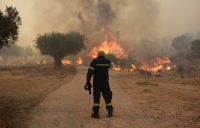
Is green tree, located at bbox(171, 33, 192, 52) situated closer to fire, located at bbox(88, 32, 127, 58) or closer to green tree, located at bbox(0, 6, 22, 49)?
fire, located at bbox(88, 32, 127, 58)

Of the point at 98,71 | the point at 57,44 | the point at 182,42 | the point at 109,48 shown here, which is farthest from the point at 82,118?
the point at 182,42

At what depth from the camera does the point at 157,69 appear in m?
50.4

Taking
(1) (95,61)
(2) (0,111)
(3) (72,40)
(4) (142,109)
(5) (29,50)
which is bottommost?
(4) (142,109)

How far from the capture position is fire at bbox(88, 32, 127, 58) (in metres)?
53.4

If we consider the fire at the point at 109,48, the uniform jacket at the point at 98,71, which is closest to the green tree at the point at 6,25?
the uniform jacket at the point at 98,71

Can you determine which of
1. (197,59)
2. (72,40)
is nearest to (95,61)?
(72,40)

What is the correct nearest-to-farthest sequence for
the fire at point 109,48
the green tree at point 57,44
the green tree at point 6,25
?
the green tree at point 6,25 < the green tree at point 57,44 < the fire at point 109,48

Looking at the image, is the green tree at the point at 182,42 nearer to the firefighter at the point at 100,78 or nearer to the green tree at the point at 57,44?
the green tree at the point at 57,44

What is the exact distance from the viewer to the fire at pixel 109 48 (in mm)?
53375

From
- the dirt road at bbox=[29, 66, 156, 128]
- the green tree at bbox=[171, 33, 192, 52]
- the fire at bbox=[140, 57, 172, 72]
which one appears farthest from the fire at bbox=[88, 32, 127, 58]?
the dirt road at bbox=[29, 66, 156, 128]

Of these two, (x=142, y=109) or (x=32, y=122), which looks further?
(x=142, y=109)

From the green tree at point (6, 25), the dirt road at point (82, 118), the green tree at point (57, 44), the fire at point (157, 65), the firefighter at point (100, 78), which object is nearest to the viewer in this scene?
the dirt road at point (82, 118)

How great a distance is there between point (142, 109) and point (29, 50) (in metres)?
137

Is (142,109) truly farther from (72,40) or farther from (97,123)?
(72,40)
